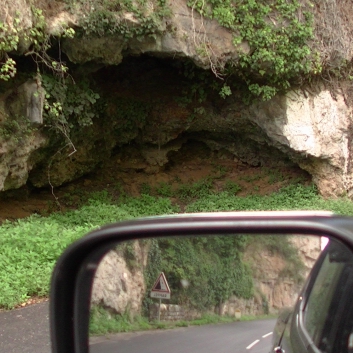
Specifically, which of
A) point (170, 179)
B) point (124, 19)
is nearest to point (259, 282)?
point (124, 19)

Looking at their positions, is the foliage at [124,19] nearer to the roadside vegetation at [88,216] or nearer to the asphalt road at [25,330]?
the roadside vegetation at [88,216]

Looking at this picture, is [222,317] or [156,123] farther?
[156,123]

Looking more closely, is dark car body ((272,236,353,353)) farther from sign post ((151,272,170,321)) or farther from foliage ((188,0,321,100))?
foliage ((188,0,321,100))

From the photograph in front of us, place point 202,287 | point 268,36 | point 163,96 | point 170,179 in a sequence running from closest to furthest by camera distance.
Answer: point 202,287, point 268,36, point 163,96, point 170,179

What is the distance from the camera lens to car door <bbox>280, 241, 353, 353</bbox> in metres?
1.29

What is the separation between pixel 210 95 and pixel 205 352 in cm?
1061

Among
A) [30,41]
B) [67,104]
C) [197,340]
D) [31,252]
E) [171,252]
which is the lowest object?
[31,252]

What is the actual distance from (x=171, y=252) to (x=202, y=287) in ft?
0.54

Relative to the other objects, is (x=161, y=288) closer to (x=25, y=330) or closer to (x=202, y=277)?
(x=202, y=277)

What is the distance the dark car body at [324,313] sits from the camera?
4.24 feet

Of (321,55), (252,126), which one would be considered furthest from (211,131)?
(321,55)

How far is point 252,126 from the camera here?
11.9 metres

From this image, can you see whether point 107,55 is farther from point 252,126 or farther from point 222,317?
point 222,317

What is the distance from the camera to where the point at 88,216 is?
978cm
